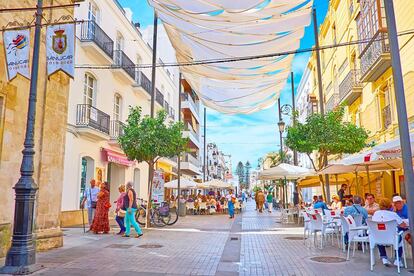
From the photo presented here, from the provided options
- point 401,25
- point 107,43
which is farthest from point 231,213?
point 401,25

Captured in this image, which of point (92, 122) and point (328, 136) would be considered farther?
point (92, 122)

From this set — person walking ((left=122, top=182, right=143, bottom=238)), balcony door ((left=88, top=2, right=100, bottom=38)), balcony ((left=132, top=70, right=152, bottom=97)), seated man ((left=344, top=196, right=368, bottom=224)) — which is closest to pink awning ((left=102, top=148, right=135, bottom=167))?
balcony ((left=132, top=70, right=152, bottom=97))

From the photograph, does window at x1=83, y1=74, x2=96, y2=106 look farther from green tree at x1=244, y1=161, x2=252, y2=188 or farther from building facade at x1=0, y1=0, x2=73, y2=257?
green tree at x1=244, y1=161, x2=252, y2=188

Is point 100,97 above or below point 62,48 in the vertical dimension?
above

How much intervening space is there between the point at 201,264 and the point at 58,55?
509cm

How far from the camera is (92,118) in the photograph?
1775 cm

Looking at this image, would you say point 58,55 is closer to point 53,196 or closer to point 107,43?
point 53,196

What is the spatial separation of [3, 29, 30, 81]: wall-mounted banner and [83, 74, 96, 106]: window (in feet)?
33.6

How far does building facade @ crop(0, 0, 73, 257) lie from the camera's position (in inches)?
325

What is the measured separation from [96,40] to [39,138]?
9.55 meters

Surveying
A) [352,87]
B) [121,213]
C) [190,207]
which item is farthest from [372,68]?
[190,207]

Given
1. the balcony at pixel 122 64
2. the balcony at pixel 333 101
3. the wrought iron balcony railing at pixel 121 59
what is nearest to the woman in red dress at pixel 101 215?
the balcony at pixel 122 64

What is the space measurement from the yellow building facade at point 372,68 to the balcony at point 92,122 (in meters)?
10.2

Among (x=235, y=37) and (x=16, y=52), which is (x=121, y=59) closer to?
(x=235, y=37)
